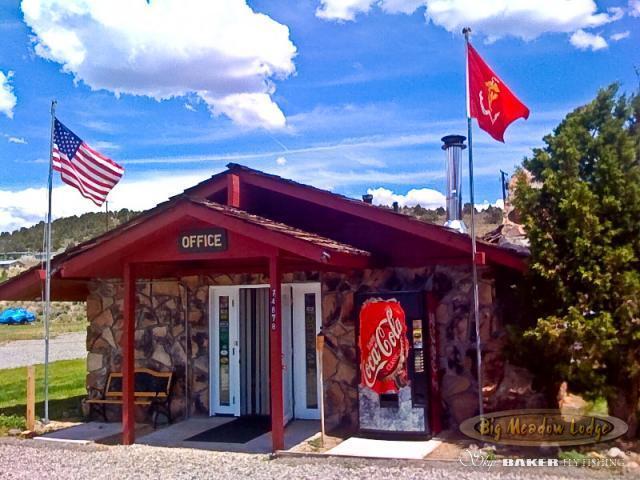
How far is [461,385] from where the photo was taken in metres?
9.64

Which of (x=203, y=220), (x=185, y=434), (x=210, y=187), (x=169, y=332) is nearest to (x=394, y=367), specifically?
(x=203, y=220)

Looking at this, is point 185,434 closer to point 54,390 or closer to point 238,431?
point 238,431

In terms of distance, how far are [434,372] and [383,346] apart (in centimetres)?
77

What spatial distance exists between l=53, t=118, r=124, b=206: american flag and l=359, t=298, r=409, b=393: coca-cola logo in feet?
15.3

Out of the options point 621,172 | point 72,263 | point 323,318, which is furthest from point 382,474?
point 72,263

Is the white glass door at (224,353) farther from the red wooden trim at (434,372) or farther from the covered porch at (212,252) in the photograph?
the red wooden trim at (434,372)

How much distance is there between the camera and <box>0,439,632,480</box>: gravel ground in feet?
24.3

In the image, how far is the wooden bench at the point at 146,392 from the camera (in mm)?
11297

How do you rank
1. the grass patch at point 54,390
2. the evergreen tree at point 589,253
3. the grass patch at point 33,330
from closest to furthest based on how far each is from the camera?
1. the evergreen tree at point 589,253
2. the grass patch at point 54,390
3. the grass patch at point 33,330

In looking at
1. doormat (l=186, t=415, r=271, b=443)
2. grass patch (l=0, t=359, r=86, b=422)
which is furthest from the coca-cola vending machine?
grass patch (l=0, t=359, r=86, b=422)

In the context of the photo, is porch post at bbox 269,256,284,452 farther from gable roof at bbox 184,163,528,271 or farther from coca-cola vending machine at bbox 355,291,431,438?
gable roof at bbox 184,163,528,271

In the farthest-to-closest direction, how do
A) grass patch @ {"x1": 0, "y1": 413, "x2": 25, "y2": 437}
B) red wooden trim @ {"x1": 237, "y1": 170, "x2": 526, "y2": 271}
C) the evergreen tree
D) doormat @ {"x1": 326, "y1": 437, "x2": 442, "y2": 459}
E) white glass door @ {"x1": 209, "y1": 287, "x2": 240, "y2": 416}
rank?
white glass door @ {"x1": 209, "y1": 287, "x2": 240, "y2": 416} < grass patch @ {"x1": 0, "y1": 413, "x2": 25, "y2": 437} < red wooden trim @ {"x1": 237, "y1": 170, "x2": 526, "y2": 271} < doormat @ {"x1": 326, "y1": 437, "x2": 442, "y2": 459} < the evergreen tree

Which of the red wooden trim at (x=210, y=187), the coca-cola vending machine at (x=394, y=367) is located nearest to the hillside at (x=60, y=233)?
the red wooden trim at (x=210, y=187)

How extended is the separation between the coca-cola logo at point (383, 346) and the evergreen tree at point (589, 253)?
62.9 inches
